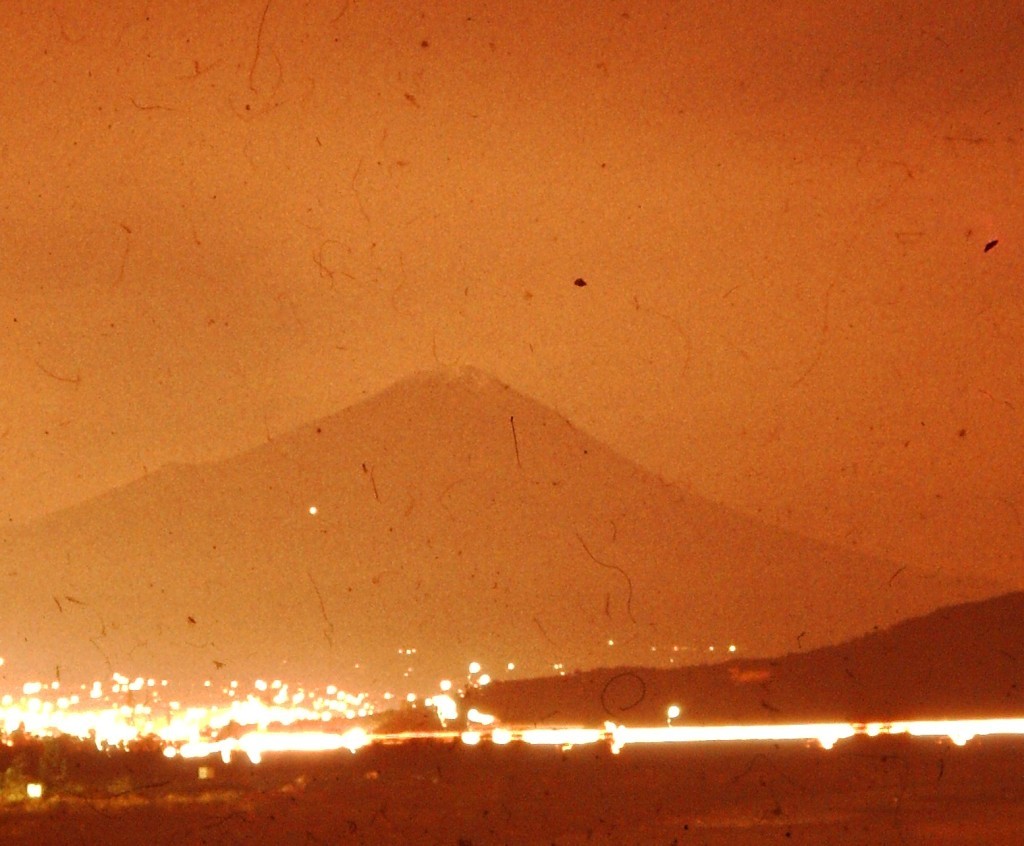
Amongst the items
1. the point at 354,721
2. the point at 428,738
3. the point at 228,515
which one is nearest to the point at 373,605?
the point at 228,515

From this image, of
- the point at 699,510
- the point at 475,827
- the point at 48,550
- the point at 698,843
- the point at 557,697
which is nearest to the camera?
the point at 698,843

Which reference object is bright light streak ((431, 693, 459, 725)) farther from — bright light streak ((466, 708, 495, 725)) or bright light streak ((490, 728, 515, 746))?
bright light streak ((490, 728, 515, 746))

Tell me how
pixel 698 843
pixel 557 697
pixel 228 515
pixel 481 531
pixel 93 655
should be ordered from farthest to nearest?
pixel 228 515, pixel 481 531, pixel 93 655, pixel 557 697, pixel 698 843

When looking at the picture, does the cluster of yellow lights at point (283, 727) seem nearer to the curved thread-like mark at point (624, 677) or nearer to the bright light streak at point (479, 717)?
the bright light streak at point (479, 717)

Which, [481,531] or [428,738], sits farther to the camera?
[481,531]

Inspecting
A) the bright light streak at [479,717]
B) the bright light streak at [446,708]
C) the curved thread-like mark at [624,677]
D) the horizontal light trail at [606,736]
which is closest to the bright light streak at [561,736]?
the horizontal light trail at [606,736]

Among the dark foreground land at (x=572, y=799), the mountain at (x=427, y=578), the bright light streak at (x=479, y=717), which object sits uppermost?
the mountain at (x=427, y=578)

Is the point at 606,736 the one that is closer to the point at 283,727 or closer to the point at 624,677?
the point at 624,677

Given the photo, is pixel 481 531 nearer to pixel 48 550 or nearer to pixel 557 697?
pixel 557 697
